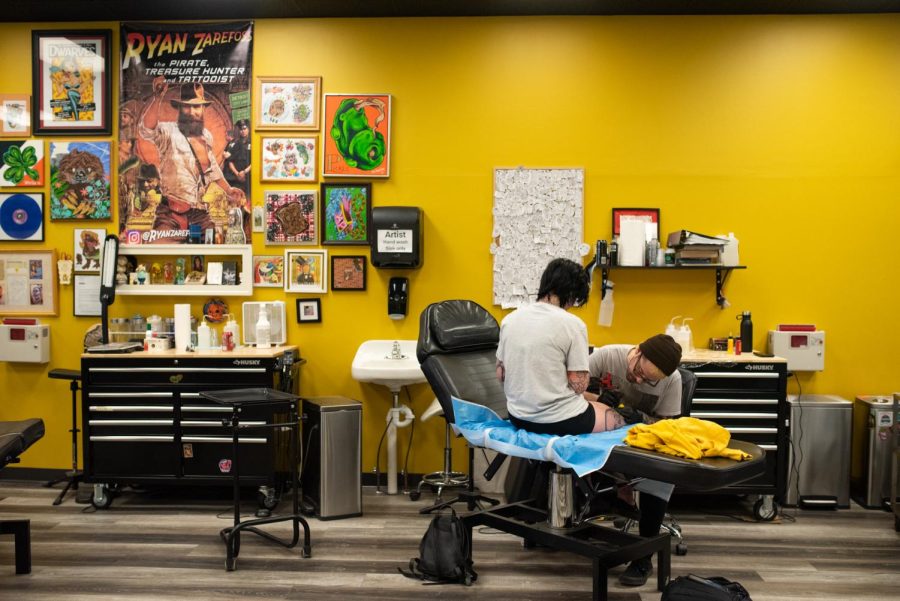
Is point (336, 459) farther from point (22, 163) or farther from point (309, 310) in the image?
point (22, 163)

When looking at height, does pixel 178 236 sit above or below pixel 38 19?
below

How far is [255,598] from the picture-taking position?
9.29ft

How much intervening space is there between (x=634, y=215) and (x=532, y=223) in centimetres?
66

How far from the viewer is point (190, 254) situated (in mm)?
4512

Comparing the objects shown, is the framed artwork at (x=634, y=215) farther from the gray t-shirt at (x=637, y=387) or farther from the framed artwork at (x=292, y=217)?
the framed artwork at (x=292, y=217)

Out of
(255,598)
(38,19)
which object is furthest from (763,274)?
(38,19)

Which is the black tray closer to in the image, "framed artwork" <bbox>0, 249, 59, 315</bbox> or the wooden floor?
the wooden floor

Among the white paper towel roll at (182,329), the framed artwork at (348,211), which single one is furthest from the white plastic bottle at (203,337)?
the framed artwork at (348,211)

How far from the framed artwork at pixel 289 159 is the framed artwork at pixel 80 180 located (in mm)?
1071

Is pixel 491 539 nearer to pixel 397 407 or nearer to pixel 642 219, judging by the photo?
pixel 397 407

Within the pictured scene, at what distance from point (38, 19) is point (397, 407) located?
3.51m

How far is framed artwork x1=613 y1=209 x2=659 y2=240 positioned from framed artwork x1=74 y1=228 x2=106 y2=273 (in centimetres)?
338

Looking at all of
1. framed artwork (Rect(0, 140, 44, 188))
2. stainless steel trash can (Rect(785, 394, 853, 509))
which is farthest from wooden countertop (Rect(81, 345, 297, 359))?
stainless steel trash can (Rect(785, 394, 853, 509))

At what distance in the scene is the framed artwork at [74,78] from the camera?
4523mm
